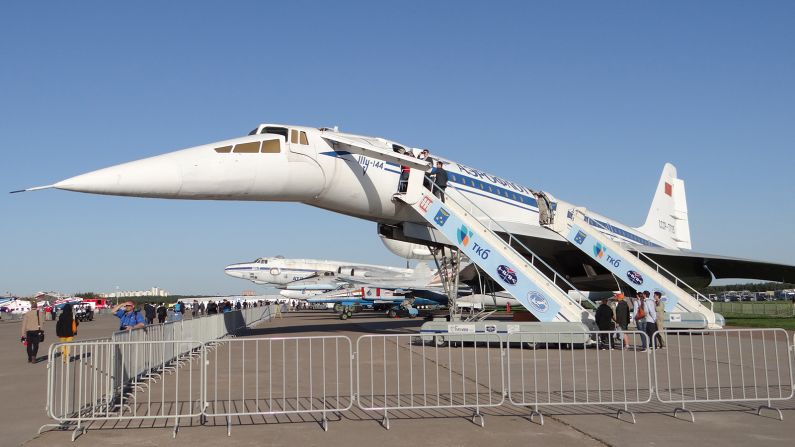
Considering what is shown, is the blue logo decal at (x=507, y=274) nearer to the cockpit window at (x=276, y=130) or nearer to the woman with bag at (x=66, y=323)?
the cockpit window at (x=276, y=130)

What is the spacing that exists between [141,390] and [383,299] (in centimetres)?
2876

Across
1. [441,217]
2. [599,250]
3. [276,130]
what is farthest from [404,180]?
[599,250]

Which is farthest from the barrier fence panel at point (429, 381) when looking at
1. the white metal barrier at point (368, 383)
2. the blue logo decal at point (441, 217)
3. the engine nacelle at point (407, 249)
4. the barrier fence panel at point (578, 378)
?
the engine nacelle at point (407, 249)

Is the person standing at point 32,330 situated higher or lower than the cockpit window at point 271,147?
lower

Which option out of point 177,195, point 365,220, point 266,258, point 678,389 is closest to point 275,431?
point 678,389

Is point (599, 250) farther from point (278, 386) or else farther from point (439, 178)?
point (278, 386)

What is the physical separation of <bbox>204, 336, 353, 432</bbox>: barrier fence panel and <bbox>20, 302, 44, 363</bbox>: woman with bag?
3.27 metres

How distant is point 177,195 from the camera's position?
471 inches

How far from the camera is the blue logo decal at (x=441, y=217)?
14.3 metres

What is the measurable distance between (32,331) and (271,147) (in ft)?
18.8

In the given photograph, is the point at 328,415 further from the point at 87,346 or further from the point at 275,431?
the point at 87,346

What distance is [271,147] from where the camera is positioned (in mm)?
13234

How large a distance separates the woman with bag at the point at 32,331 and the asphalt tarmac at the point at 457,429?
20.6 feet

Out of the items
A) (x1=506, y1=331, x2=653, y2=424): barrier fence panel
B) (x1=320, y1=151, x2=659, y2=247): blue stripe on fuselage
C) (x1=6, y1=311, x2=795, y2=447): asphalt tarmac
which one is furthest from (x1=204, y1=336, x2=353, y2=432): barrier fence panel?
(x1=320, y1=151, x2=659, y2=247): blue stripe on fuselage
